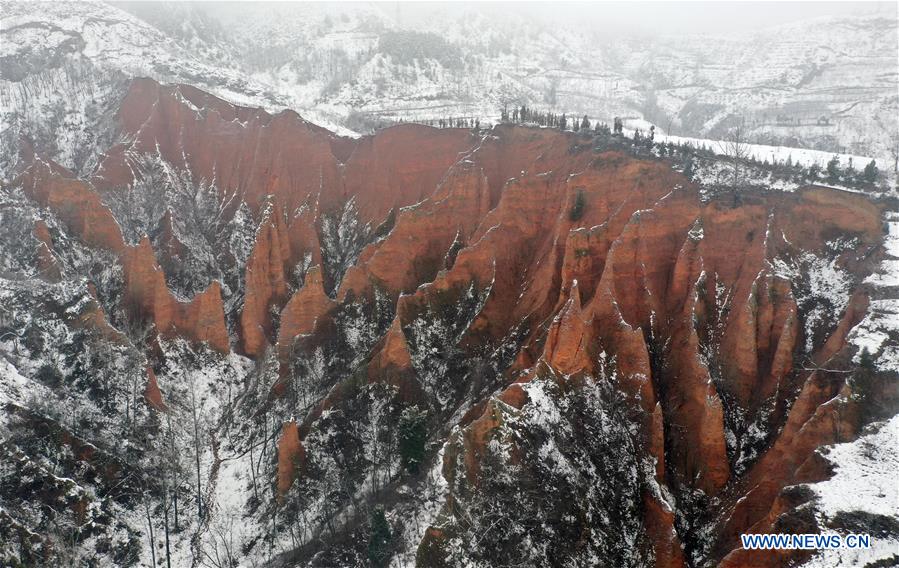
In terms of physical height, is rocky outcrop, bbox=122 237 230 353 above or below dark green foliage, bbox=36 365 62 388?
above

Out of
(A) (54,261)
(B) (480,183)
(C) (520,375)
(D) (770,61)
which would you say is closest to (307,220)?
(B) (480,183)

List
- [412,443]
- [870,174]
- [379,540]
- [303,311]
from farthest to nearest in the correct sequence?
[303,311] → [870,174] → [412,443] → [379,540]

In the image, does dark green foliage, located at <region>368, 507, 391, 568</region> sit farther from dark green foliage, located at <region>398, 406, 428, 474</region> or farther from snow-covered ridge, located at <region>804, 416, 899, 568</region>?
snow-covered ridge, located at <region>804, 416, 899, 568</region>

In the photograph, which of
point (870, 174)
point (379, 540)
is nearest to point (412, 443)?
point (379, 540)

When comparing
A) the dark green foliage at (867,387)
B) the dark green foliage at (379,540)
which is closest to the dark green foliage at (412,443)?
the dark green foliage at (379,540)

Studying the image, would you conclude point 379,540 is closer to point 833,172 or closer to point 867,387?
point 867,387

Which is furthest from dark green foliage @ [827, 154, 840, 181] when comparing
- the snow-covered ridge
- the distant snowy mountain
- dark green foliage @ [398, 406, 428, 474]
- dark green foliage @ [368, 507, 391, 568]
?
dark green foliage @ [368, 507, 391, 568]
